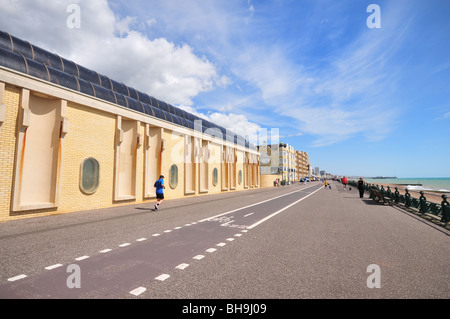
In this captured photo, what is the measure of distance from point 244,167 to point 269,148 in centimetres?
5150

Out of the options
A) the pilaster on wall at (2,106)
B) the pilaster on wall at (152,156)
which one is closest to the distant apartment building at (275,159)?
the pilaster on wall at (152,156)

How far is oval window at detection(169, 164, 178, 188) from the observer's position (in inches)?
804

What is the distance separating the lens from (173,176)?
2073 centimetres

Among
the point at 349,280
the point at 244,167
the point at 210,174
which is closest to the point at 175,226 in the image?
the point at 349,280

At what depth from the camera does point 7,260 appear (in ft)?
16.2

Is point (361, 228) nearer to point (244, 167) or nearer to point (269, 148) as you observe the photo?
point (244, 167)

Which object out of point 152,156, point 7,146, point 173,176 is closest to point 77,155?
point 7,146

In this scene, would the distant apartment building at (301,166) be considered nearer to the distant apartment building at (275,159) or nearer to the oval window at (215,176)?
the distant apartment building at (275,159)

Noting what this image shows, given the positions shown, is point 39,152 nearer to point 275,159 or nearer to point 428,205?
point 428,205

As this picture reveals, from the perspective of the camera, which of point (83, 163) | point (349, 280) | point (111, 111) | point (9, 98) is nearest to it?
point (349, 280)

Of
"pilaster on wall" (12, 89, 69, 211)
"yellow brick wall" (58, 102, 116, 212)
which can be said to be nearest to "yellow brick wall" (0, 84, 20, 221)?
"pilaster on wall" (12, 89, 69, 211)

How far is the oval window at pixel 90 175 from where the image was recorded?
42.4ft

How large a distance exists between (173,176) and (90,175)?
26.7 ft

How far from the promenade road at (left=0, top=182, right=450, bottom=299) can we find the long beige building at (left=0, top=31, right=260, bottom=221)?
2.77 m
